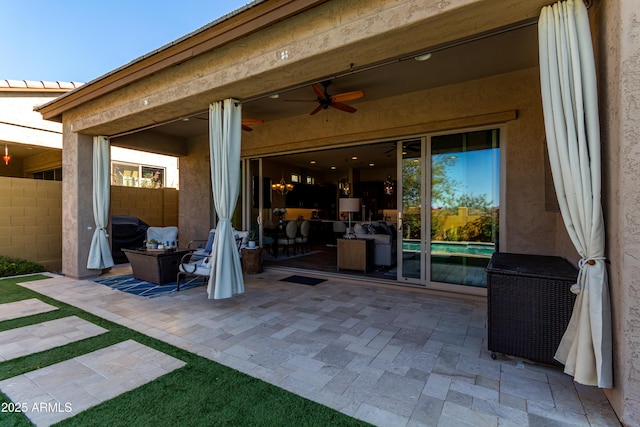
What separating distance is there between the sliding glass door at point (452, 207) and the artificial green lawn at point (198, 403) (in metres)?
3.26

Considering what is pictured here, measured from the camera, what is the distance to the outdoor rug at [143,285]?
4586 millimetres

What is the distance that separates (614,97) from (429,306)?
9.42 feet

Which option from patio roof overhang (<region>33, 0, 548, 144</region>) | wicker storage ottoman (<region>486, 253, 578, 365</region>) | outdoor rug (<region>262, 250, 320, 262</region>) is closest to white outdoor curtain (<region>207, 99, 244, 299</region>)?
patio roof overhang (<region>33, 0, 548, 144</region>)

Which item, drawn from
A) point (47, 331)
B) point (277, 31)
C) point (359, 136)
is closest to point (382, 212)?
point (359, 136)

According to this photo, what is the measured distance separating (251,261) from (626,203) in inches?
212

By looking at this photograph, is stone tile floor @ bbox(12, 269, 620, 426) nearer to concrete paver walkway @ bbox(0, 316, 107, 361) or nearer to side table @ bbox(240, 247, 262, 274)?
concrete paver walkway @ bbox(0, 316, 107, 361)

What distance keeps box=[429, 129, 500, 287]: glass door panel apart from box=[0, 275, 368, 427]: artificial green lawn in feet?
10.7

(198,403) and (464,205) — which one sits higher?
(464,205)

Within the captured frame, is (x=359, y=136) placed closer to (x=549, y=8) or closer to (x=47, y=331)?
(x=549, y=8)

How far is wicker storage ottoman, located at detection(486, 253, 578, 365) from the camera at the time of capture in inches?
88.9

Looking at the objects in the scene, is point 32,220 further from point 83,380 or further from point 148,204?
point 83,380

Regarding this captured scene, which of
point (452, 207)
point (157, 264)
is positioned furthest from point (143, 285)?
point (452, 207)

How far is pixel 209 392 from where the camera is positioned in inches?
80.7

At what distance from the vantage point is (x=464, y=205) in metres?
4.42
